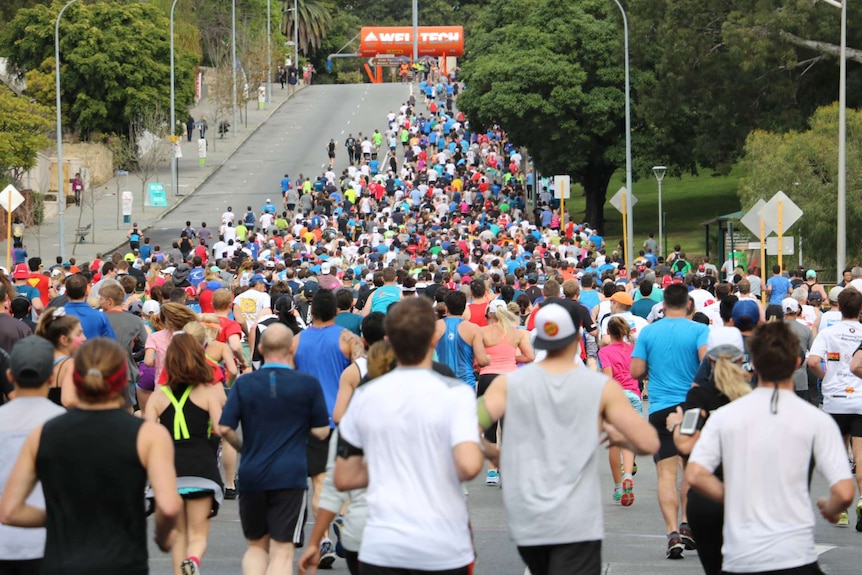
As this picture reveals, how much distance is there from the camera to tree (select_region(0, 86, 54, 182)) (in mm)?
48188

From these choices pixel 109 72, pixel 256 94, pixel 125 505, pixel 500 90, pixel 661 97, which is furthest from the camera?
pixel 256 94

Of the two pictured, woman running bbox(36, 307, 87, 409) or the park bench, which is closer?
woman running bbox(36, 307, 87, 409)

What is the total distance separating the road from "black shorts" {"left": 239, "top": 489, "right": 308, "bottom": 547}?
170 cm

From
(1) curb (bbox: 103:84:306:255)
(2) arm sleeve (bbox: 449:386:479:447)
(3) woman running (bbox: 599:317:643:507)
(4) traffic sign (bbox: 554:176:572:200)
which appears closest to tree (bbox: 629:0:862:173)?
(4) traffic sign (bbox: 554:176:572:200)

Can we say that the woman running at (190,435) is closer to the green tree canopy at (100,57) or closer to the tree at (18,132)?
the tree at (18,132)

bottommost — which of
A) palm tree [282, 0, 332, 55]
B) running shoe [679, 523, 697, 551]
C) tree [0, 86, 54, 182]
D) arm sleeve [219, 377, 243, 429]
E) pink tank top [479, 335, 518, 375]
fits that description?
running shoe [679, 523, 697, 551]

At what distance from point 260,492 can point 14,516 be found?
231 centimetres

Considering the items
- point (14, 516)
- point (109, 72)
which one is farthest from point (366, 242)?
point (14, 516)

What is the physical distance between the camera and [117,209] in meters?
54.6

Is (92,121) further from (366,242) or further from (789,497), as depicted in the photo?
(789,497)

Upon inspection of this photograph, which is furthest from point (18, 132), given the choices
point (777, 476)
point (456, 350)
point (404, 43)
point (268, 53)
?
point (404, 43)

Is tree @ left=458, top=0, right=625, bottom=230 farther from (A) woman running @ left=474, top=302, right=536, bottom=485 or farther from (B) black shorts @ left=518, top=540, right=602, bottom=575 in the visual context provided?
(B) black shorts @ left=518, top=540, right=602, bottom=575

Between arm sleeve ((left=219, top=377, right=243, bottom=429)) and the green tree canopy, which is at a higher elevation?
the green tree canopy

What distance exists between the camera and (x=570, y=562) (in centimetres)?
601
